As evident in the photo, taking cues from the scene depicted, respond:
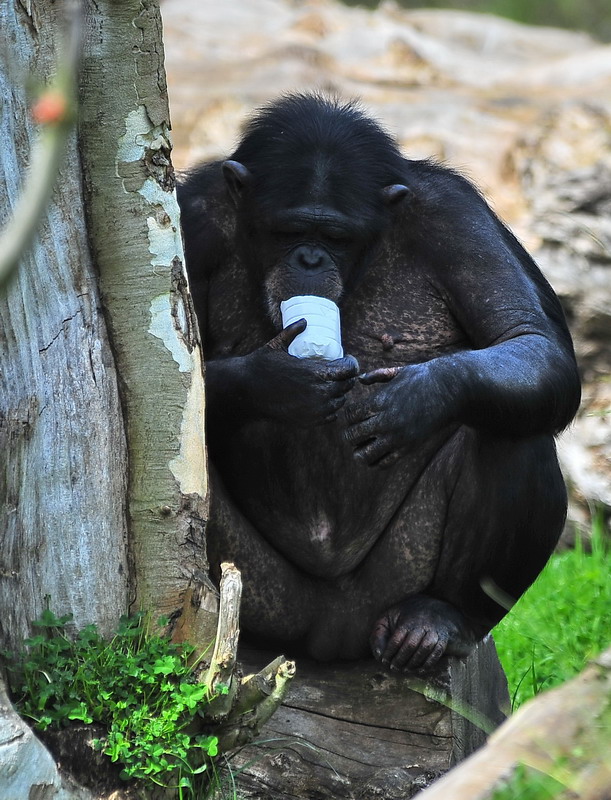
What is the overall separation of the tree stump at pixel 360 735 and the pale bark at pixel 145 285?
652 mm

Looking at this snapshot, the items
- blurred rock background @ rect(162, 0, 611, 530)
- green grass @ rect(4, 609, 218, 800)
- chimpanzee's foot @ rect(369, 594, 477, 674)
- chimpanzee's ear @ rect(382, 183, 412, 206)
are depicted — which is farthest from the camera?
blurred rock background @ rect(162, 0, 611, 530)

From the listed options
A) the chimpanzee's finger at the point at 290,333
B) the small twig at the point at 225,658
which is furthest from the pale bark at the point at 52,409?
the chimpanzee's finger at the point at 290,333

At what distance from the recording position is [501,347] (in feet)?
12.6

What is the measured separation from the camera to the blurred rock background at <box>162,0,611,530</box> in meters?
7.65

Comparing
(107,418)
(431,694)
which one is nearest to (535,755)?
(107,418)

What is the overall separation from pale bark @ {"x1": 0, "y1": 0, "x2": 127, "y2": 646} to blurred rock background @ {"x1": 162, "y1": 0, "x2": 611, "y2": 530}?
3960 millimetres

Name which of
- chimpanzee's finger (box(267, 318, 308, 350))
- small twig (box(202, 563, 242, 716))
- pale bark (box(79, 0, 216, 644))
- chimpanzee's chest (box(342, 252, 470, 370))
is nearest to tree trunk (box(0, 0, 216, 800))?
pale bark (box(79, 0, 216, 644))

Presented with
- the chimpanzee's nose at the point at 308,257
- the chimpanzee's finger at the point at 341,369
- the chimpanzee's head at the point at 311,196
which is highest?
the chimpanzee's head at the point at 311,196

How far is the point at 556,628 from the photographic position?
17.0 feet

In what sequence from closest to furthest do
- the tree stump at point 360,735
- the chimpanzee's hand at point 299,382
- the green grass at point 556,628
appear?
the tree stump at point 360,735
the chimpanzee's hand at point 299,382
the green grass at point 556,628

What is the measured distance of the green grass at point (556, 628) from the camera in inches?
177

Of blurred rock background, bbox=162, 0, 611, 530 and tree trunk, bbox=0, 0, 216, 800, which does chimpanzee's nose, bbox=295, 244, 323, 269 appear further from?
blurred rock background, bbox=162, 0, 611, 530

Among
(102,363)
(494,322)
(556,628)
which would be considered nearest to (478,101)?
(556,628)

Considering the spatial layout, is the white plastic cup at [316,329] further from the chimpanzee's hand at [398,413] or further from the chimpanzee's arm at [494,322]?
the chimpanzee's arm at [494,322]
